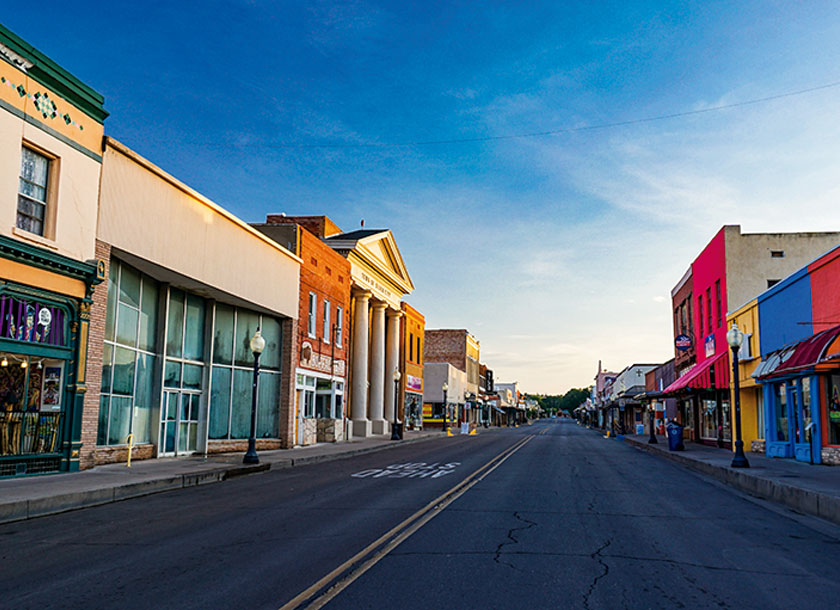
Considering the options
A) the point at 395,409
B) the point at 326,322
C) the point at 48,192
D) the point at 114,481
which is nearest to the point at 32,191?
the point at 48,192

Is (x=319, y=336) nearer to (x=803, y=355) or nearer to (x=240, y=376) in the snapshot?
(x=240, y=376)

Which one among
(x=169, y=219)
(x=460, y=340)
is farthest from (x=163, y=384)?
(x=460, y=340)

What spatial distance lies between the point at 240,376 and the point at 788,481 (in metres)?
17.9

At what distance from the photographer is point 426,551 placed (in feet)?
26.9

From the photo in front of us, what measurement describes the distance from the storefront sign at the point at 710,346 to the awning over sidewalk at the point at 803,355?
9541 mm

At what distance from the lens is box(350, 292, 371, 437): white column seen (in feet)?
137

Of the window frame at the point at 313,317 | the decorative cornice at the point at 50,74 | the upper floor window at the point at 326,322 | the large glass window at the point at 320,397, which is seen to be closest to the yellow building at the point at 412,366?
the large glass window at the point at 320,397

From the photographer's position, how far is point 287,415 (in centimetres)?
2884

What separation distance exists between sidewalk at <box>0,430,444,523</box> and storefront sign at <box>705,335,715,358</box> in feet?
67.2

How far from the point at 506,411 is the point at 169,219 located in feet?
379

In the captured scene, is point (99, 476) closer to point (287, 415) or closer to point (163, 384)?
point (163, 384)

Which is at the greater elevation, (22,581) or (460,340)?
(460,340)

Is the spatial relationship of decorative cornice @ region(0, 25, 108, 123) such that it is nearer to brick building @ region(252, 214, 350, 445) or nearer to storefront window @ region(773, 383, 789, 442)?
brick building @ region(252, 214, 350, 445)

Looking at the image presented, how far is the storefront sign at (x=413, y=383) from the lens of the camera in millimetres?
54594
